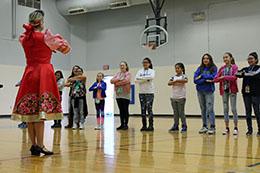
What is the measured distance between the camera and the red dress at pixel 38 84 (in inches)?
133

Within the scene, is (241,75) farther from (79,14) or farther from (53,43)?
(79,14)

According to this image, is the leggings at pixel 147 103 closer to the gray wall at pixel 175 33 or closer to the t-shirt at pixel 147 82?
the t-shirt at pixel 147 82

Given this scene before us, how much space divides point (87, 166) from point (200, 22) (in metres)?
11.5

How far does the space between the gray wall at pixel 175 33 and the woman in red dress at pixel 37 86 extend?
10218 mm

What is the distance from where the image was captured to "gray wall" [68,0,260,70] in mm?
12445

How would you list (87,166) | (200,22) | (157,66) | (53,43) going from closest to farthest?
1. (87,166)
2. (53,43)
3. (200,22)
4. (157,66)

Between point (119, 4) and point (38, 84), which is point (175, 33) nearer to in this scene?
point (119, 4)

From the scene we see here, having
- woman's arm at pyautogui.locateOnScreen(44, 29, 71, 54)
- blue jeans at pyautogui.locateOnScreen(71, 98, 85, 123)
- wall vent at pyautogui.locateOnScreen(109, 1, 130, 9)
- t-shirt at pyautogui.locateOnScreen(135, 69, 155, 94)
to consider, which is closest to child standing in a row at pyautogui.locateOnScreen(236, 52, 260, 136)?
t-shirt at pyautogui.locateOnScreen(135, 69, 155, 94)

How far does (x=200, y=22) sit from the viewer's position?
1328 cm

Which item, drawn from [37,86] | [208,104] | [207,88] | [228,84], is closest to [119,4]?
[207,88]

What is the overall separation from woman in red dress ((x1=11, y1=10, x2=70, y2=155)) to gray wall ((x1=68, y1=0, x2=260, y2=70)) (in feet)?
33.5

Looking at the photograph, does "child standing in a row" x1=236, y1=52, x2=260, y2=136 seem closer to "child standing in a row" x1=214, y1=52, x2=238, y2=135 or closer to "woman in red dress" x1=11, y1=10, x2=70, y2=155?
"child standing in a row" x1=214, y1=52, x2=238, y2=135

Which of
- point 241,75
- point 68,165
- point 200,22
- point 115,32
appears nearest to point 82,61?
point 115,32

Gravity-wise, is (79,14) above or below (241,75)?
above
